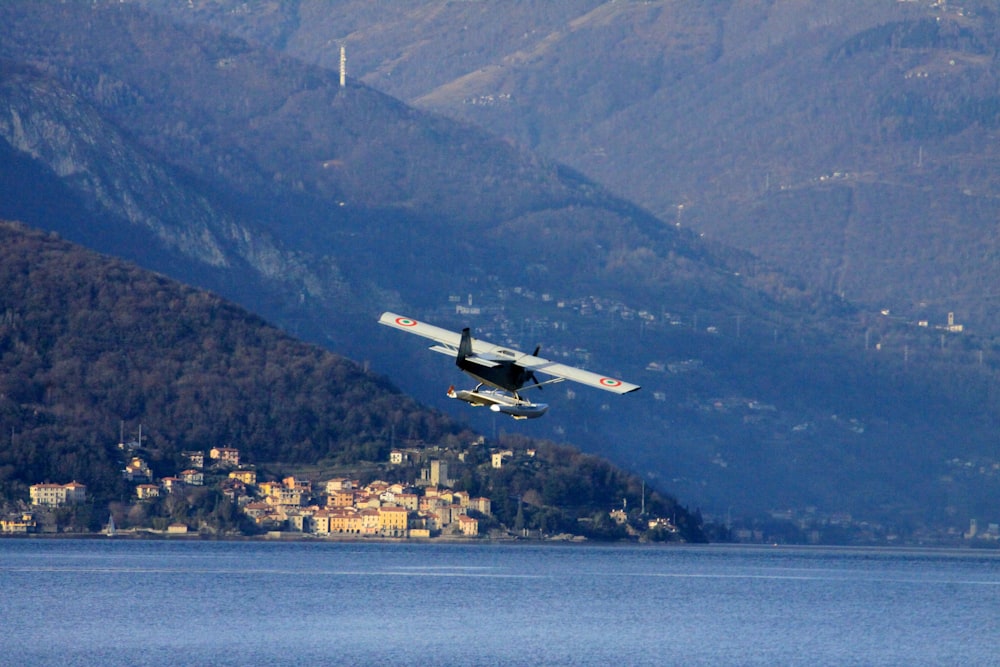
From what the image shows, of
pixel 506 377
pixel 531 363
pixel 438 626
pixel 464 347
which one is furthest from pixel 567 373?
pixel 438 626

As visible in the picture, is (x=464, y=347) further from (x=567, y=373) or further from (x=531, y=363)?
(x=567, y=373)

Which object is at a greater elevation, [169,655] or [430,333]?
[430,333]

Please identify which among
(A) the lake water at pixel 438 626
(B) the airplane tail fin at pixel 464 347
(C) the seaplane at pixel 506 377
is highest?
(B) the airplane tail fin at pixel 464 347

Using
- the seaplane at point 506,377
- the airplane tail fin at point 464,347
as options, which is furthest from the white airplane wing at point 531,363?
the airplane tail fin at point 464,347

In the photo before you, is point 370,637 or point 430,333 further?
point 370,637

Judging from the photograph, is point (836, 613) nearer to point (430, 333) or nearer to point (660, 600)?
point (660, 600)

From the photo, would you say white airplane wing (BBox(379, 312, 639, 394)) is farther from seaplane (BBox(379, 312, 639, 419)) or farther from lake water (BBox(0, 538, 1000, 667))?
lake water (BBox(0, 538, 1000, 667))

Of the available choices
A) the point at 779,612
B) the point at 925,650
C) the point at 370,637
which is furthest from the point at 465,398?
the point at 779,612

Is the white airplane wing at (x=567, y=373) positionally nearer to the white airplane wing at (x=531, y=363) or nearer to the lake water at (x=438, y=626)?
the white airplane wing at (x=531, y=363)

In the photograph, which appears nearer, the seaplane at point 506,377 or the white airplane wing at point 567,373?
the white airplane wing at point 567,373
